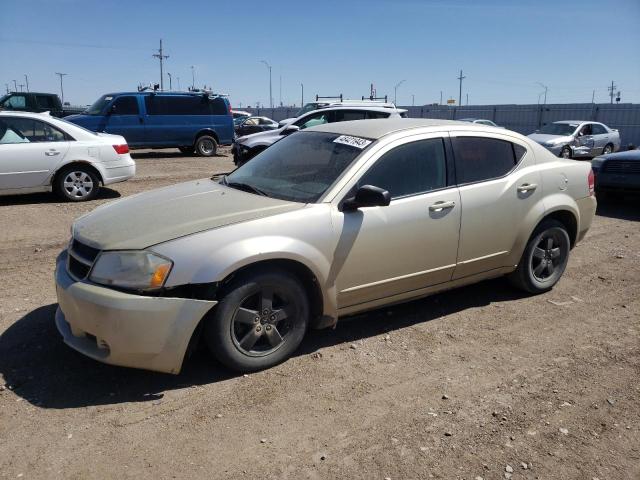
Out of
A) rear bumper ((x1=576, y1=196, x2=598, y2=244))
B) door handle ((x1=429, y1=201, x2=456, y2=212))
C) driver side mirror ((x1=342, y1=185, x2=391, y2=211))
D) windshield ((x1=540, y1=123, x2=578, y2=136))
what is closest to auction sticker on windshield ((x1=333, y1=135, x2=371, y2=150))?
driver side mirror ((x1=342, y1=185, x2=391, y2=211))

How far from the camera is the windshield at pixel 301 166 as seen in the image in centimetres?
409

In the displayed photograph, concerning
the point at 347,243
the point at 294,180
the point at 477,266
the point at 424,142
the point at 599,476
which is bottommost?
the point at 599,476

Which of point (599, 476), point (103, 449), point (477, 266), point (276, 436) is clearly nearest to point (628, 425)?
point (599, 476)

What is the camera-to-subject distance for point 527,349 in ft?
13.8

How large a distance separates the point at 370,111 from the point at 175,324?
36.9 ft

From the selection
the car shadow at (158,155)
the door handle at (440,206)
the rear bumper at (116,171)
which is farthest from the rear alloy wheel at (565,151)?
the door handle at (440,206)

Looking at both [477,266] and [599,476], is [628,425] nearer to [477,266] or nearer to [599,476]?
[599,476]

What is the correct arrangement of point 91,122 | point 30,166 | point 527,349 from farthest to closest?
1. point 91,122
2. point 30,166
3. point 527,349

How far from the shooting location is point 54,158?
8.98 meters

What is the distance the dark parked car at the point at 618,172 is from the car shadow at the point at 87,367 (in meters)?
7.04

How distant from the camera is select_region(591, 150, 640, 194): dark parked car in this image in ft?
32.5

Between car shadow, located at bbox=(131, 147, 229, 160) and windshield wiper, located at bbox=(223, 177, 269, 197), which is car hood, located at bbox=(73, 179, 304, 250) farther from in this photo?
car shadow, located at bbox=(131, 147, 229, 160)

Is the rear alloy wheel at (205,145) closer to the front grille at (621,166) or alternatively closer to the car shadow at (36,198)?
the car shadow at (36,198)

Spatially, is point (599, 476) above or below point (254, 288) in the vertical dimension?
below
